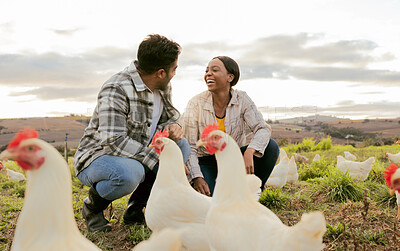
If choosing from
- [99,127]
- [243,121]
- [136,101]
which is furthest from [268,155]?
[99,127]

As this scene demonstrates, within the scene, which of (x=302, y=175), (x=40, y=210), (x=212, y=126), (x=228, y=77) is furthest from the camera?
(x=302, y=175)

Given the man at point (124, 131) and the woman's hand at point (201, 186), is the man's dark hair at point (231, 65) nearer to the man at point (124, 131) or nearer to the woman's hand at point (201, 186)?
the man at point (124, 131)

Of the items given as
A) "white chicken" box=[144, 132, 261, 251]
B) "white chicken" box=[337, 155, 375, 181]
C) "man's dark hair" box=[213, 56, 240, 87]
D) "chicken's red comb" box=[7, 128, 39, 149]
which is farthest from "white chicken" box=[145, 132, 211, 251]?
"white chicken" box=[337, 155, 375, 181]

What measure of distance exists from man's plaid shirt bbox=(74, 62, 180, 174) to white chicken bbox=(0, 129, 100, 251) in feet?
5.55

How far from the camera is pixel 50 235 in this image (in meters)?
1.60

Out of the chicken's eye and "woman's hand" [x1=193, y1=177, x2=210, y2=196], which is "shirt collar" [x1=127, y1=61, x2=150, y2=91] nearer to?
"woman's hand" [x1=193, y1=177, x2=210, y2=196]

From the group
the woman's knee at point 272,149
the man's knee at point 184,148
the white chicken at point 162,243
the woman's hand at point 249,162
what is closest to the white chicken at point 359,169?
the woman's knee at point 272,149

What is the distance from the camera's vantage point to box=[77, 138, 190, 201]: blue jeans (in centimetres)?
327

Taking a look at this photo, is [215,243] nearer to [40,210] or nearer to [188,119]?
[40,210]

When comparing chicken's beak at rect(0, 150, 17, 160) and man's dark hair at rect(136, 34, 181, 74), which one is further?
man's dark hair at rect(136, 34, 181, 74)

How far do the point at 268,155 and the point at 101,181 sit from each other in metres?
2.25

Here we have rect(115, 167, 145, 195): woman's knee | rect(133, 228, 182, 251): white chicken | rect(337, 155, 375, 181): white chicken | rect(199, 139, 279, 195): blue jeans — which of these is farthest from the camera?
rect(337, 155, 375, 181): white chicken

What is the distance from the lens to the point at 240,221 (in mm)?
2193

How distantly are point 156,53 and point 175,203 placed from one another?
1583mm
